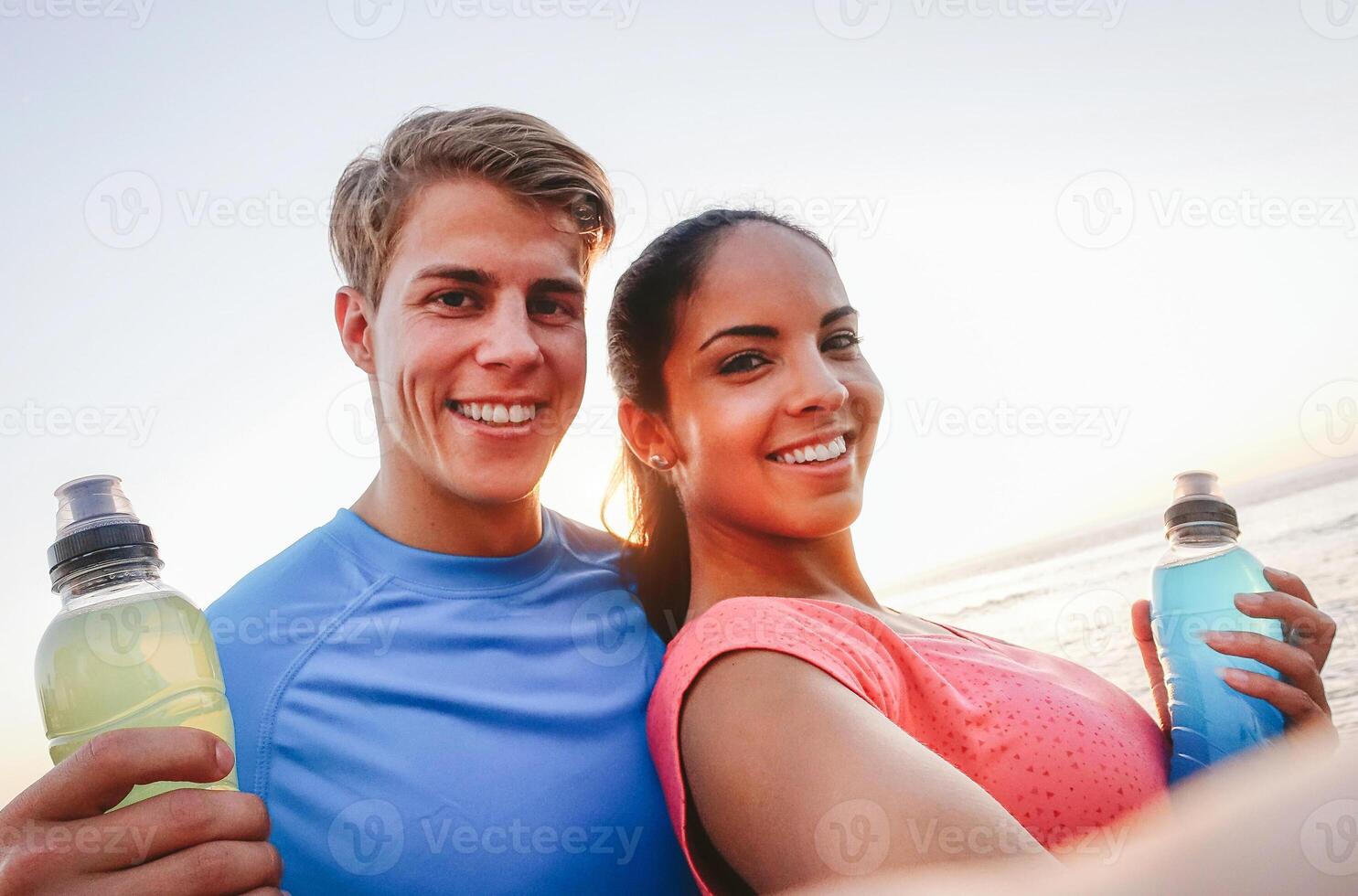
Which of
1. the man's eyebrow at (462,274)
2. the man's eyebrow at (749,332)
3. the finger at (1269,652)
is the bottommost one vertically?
the finger at (1269,652)

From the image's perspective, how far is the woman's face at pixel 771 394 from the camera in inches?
98.7

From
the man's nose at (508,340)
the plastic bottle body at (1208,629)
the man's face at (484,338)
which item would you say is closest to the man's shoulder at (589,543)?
the man's face at (484,338)

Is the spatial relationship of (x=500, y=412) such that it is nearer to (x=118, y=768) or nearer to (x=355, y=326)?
(x=355, y=326)

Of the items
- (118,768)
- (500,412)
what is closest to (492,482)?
(500,412)

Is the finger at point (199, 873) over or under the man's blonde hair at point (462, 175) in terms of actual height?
under

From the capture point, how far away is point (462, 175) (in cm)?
288

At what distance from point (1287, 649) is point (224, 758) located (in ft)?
6.19

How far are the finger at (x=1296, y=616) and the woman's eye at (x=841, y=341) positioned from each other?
1105mm

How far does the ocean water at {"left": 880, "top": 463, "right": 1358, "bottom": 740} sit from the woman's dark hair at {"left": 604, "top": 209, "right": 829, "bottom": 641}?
7.67ft

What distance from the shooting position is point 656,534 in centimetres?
302

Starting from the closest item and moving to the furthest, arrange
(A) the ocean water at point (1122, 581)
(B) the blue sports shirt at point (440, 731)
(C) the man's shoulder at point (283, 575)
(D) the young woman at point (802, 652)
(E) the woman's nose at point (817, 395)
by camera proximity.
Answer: (D) the young woman at point (802, 652)
(B) the blue sports shirt at point (440, 731)
(E) the woman's nose at point (817, 395)
(C) the man's shoulder at point (283, 575)
(A) the ocean water at point (1122, 581)

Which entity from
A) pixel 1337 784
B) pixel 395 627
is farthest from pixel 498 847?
pixel 1337 784

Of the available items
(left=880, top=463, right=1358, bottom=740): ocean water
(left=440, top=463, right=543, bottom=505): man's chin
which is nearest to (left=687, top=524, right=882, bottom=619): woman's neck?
(left=440, top=463, right=543, bottom=505): man's chin

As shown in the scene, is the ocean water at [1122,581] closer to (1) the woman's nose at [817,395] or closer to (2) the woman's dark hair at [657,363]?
(2) the woman's dark hair at [657,363]
